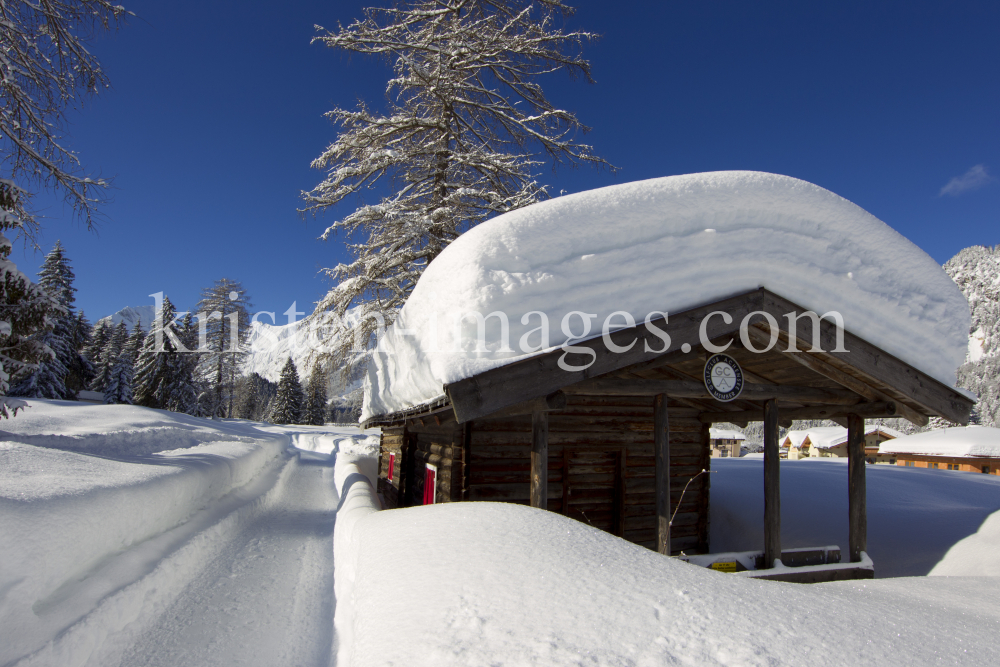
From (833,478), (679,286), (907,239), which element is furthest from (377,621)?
(833,478)

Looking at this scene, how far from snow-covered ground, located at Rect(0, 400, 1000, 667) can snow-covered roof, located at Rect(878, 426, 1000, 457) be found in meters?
25.8

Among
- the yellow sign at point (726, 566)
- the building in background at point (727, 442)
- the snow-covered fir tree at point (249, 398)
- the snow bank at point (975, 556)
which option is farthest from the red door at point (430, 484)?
the building in background at point (727, 442)

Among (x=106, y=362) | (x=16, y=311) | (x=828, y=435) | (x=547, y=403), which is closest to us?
(x=547, y=403)

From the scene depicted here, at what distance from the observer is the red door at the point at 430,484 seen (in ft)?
27.9

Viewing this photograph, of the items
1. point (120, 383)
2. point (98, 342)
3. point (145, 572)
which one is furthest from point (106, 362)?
point (145, 572)

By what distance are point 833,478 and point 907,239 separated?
785 cm

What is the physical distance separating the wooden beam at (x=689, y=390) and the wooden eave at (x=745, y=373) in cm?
1

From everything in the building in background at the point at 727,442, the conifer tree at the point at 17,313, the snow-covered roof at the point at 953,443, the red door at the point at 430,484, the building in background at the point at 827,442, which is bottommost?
the building in background at the point at 727,442

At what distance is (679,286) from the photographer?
5.64m

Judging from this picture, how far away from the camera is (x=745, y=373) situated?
8.08 m

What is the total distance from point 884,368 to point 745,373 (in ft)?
6.52

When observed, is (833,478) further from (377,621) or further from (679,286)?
(377,621)

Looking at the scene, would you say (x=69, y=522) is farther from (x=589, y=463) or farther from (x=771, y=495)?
(x=771, y=495)

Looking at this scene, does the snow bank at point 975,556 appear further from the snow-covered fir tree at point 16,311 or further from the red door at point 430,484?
the snow-covered fir tree at point 16,311
